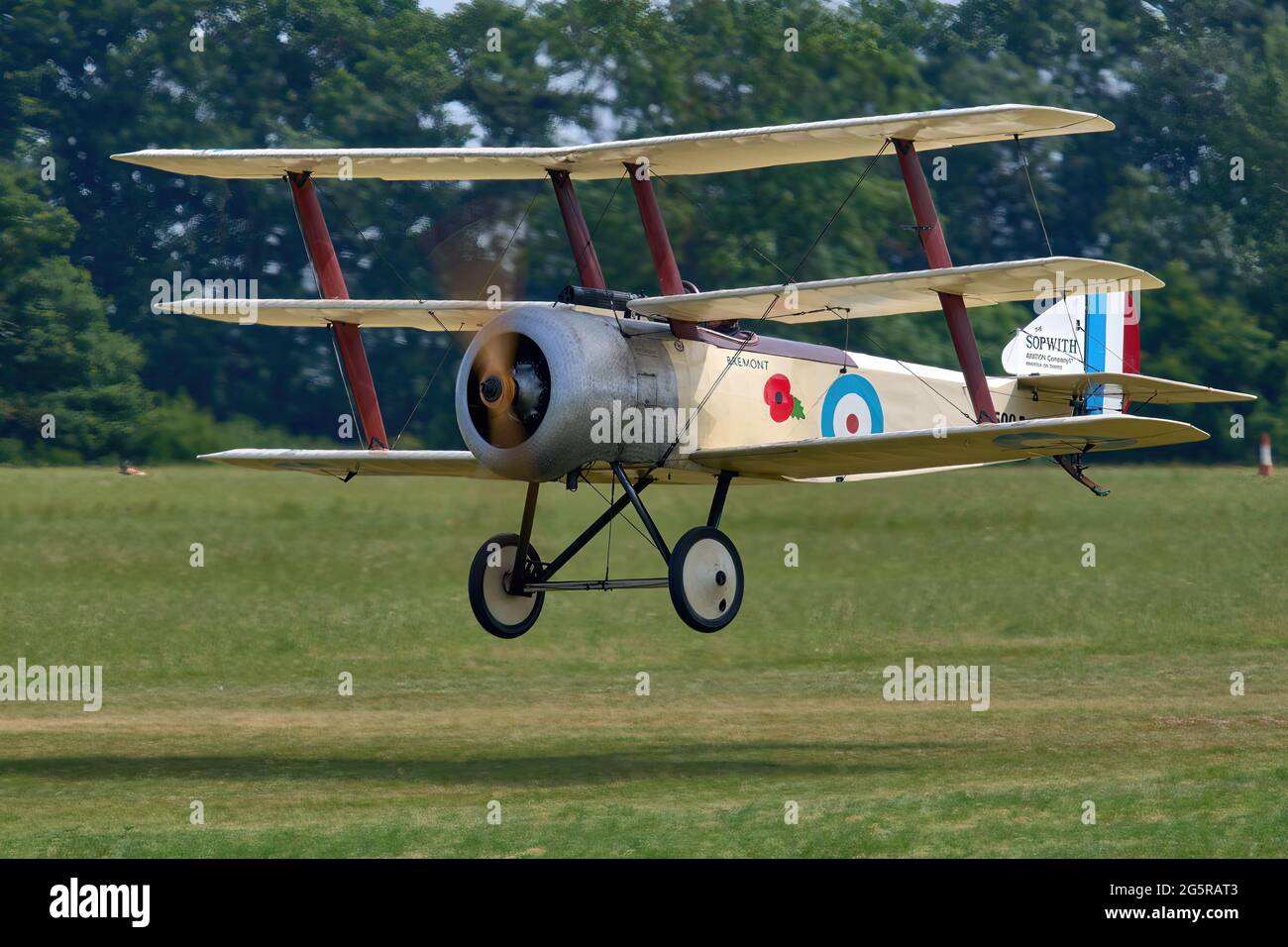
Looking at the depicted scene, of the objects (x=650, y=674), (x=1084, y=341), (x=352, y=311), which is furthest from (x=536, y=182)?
(x=352, y=311)

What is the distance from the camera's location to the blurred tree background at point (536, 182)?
3672 centimetres

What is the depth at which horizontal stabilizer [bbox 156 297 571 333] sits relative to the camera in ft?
53.0

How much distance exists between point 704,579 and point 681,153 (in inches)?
139

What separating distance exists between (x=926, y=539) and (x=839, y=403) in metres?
11.6

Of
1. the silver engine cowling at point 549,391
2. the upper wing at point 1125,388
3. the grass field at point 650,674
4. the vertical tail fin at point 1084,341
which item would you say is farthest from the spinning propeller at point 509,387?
the vertical tail fin at point 1084,341

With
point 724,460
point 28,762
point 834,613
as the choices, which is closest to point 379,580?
point 834,613

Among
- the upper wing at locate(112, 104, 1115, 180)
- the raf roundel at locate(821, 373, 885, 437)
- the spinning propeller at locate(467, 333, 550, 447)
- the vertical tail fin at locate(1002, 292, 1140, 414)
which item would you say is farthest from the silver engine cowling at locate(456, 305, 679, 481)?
the vertical tail fin at locate(1002, 292, 1140, 414)

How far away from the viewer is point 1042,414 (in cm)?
1836

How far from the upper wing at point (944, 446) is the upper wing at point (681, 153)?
2232 millimetres

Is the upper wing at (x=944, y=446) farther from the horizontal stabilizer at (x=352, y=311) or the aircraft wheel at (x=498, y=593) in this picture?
the horizontal stabilizer at (x=352, y=311)

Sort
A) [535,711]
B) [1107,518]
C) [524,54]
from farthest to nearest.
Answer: [524,54]
[1107,518]
[535,711]

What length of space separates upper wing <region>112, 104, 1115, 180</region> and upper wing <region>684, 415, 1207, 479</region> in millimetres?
2232

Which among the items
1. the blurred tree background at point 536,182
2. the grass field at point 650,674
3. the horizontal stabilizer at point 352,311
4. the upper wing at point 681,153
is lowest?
the grass field at point 650,674
